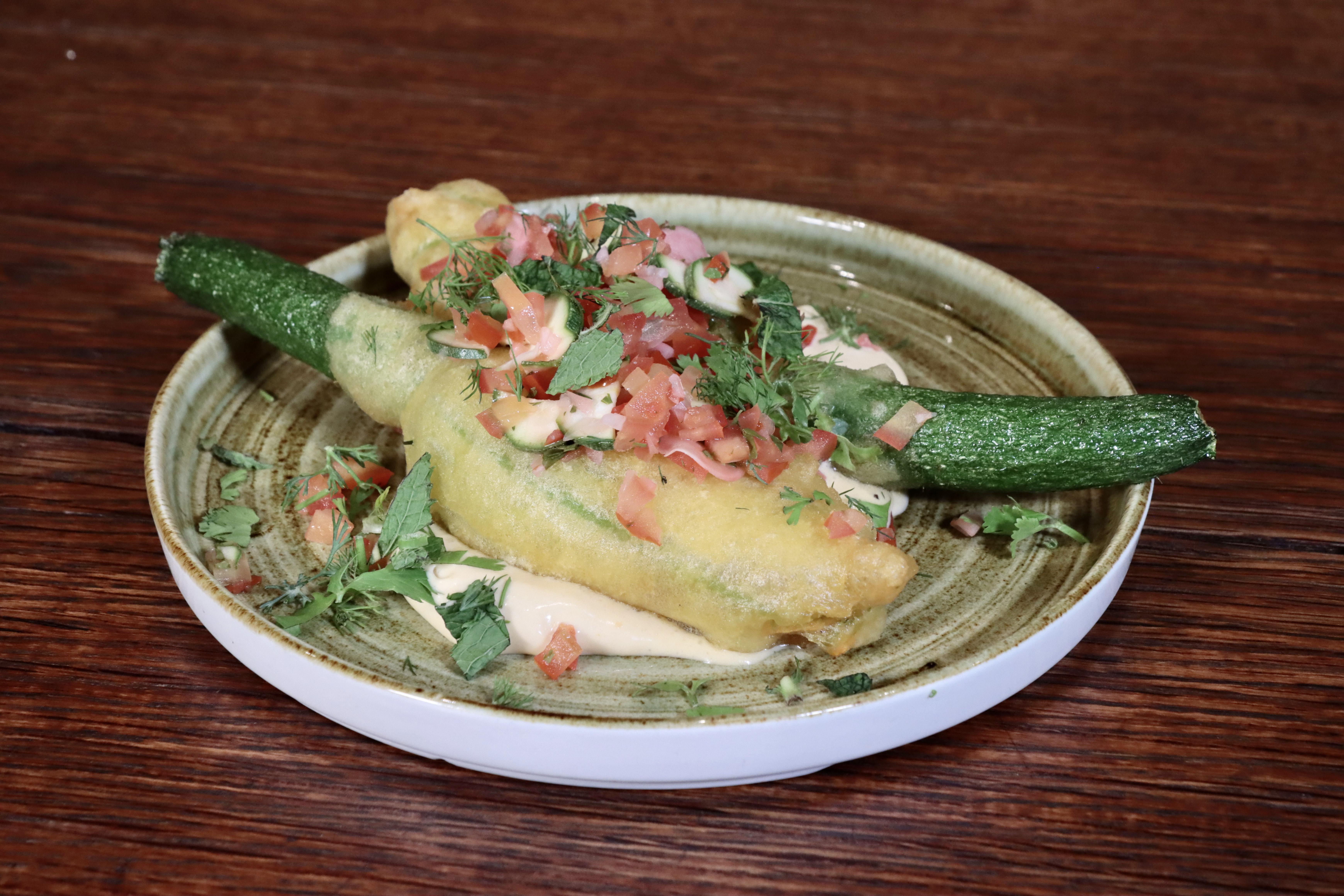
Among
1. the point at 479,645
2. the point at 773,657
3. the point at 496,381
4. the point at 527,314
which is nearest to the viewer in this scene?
the point at 479,645

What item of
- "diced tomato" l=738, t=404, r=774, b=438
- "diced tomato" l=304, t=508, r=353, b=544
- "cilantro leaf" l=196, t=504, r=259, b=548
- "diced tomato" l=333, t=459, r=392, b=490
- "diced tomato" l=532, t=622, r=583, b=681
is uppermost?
"diced tomato" l=738, t=404, r=774, b=438

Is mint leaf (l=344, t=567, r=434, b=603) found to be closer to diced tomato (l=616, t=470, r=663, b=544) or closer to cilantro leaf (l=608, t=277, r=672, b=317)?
diced tomato (l=616, t=470, r=663, b=544)

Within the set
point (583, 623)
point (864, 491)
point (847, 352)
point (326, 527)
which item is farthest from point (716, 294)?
point (326, 527)

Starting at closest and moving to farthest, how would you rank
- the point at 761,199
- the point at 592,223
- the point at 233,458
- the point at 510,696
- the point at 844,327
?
the point at 510,696 → the point at 592,223 → the point at 233,458 → the point at 844,327 → the point at 761,199

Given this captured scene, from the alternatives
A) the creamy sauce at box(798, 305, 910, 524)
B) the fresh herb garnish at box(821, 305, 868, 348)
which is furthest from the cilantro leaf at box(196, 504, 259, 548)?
the fresh herb garnish at box(821, 305, 868, 348)

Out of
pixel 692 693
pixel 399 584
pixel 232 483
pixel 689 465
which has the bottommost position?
pixel 232 483

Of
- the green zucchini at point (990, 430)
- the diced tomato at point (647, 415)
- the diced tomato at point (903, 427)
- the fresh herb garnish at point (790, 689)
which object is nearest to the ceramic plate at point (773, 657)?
the fresh herb garnish at point (790, 689)

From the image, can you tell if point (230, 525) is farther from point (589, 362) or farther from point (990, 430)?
point (990, 430)

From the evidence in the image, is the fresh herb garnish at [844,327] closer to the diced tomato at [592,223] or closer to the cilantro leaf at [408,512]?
the diced tomato at [592,223]
